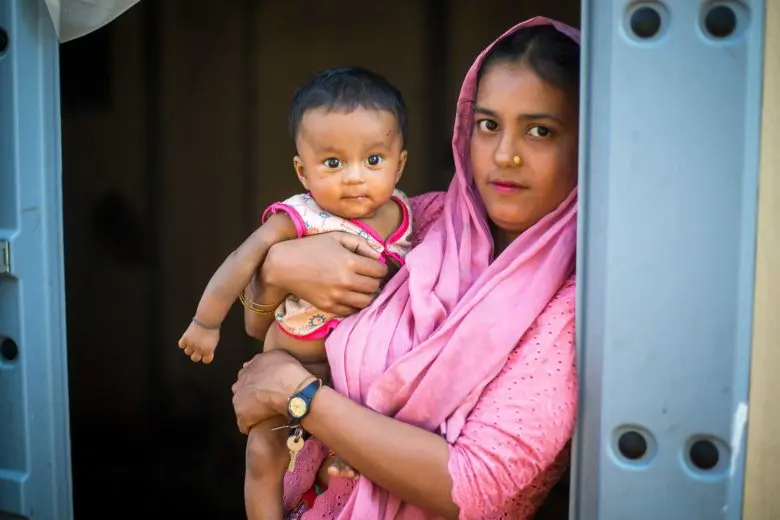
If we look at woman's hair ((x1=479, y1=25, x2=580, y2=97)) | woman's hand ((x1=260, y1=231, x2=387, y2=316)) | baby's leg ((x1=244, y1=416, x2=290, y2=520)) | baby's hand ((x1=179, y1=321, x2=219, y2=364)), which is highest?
woman's hair ((x1=479, y1=25, x2=580, y2=97))

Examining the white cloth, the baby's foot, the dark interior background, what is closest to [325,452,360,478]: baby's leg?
the baby's foot

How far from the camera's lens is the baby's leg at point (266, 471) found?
1847mm

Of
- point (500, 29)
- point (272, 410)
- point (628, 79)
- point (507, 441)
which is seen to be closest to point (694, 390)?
point (507, 441)

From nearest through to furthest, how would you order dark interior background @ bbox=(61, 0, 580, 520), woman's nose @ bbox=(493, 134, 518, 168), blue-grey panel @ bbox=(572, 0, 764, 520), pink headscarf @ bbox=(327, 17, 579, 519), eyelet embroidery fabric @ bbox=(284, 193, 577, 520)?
blue-grey panel @ bbox=(572, 0, 764, 520), eyelet embroidery fabric @ bbox=(284, 193, 577, 520), pink headscarf @ bbox=(327, 17, 579, 519), woman's nose @ bbox=(493, 134, 518, 168), dark interior background @ bbox=(61, 0, 580, 520)

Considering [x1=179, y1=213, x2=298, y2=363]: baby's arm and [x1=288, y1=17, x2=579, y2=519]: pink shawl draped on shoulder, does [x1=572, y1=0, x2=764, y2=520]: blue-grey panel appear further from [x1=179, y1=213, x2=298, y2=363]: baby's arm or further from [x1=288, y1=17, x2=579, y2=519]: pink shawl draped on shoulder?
[x1=179, y1=213, x2=298, y2=363]: baby's arm

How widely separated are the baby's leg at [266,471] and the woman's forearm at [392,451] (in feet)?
0.79

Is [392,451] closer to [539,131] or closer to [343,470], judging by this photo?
[343,470]

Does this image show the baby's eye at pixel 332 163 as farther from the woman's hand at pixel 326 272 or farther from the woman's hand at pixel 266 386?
the woman's hand at pixel 266 386

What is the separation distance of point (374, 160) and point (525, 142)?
373 millimetres

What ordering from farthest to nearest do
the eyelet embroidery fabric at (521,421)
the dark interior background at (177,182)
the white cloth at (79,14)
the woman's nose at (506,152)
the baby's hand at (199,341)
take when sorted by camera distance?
the dark interior background at (177,182) < the baby's hand at (199,341) < the white cloth at (79,14) < the woman's nose at (506,152) < the eyelet embroidery fabric at (521,421)

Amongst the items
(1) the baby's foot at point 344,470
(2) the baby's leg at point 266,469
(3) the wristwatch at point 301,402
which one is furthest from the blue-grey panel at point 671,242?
(2) the baby's leg at point 266,469

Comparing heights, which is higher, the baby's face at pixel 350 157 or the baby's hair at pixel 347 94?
the baby's hair at pixel 347 94

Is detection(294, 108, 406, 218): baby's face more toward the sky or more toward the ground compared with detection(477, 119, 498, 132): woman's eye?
more toward the ground

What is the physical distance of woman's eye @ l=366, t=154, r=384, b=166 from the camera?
186cm
